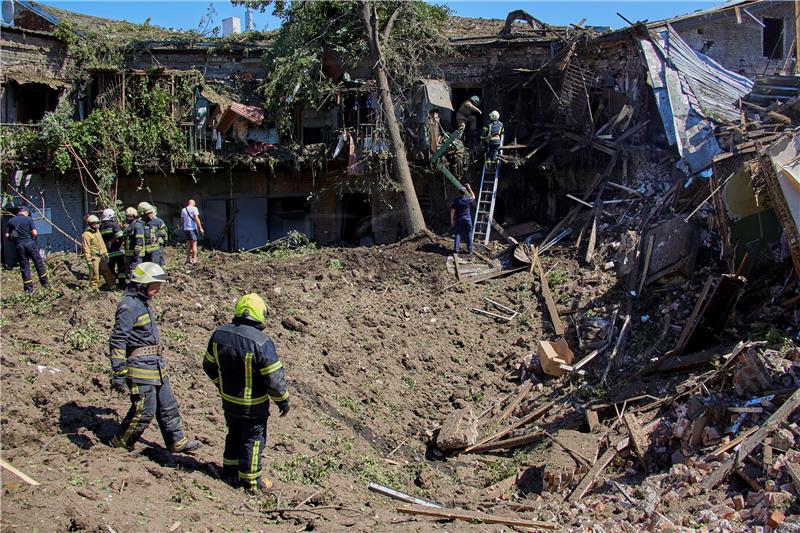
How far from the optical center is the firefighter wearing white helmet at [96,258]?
1341cm

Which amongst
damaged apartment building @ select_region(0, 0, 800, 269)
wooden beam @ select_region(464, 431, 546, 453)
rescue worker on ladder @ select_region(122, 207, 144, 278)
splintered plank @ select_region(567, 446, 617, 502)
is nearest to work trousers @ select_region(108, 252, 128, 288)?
rescue worker on ladder @ select_region(122, 207, 144, 278)

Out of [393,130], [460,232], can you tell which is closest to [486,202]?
[460,232]

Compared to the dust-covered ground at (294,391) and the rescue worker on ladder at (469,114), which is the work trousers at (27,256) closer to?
the dust-covered ground at (294,391)

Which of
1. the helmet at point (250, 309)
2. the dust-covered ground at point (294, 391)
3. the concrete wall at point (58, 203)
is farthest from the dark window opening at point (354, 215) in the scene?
the helmet at point (250, 309)

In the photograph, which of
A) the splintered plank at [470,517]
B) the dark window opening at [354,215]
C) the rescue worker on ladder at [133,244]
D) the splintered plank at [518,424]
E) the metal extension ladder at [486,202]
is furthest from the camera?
the dark window opening at [354,215]

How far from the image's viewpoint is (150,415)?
7.21 m

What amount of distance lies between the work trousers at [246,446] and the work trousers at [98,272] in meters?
7.09

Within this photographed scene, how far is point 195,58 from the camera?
2062 centimetres

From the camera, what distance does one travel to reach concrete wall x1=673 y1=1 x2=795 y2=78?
19.1m

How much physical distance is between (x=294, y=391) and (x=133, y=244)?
4.17 m

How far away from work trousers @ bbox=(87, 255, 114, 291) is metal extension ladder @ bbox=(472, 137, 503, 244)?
309 inches

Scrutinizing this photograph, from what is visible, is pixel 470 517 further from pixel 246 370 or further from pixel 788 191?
pixel 788 191

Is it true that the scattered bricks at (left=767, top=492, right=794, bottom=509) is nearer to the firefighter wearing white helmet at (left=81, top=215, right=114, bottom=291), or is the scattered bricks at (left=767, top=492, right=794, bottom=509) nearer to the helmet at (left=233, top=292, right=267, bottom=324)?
the helmet at (left=233, top=292, right=267, bottom=324)

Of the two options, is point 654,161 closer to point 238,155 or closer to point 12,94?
point 238,155
